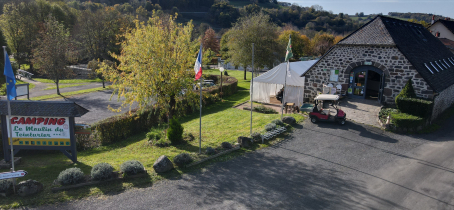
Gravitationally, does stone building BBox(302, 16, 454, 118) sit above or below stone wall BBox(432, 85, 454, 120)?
above

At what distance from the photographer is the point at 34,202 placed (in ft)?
27.9

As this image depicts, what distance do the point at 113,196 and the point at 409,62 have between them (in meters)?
17.7

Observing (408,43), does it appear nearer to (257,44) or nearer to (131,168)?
(257,44)

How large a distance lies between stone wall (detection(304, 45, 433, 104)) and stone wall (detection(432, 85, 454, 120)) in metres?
1.27

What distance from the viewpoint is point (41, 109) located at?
1127 cm

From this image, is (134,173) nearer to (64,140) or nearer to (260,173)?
(64,140)

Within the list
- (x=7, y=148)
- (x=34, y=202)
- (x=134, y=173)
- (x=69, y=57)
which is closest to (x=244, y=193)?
(x=134, y=173)

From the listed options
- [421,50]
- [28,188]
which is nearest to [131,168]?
[28,188]

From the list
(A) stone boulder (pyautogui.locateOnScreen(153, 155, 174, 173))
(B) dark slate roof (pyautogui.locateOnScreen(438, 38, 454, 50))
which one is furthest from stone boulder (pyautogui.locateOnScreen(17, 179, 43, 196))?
(B) dark slate roof (pyautogui.locateOnScreen(438, 38, 454, 50))

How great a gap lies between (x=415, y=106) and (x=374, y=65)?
3837mm

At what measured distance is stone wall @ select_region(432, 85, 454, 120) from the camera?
18297 mm

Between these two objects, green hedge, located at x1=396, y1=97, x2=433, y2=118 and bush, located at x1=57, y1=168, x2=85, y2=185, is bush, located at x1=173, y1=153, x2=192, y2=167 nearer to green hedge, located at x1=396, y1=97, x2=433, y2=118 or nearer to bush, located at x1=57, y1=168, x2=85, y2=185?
bush, located at x1=57, y1=168, x2=85, y2=185

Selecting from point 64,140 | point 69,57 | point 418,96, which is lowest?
point 64,140

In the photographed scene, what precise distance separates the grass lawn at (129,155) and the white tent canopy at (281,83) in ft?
14.2
